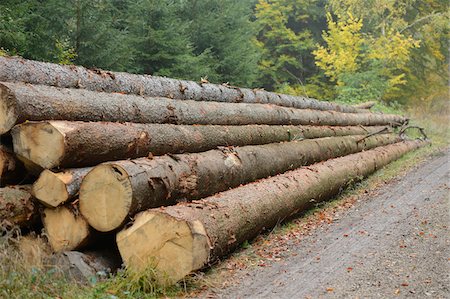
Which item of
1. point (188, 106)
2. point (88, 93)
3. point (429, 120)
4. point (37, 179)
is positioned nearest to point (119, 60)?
point (188, 106)

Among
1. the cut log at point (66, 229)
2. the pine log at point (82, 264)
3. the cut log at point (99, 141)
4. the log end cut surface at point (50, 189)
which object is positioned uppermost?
the cut log at point (99, 141)

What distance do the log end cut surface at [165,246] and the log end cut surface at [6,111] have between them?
72.9 inches

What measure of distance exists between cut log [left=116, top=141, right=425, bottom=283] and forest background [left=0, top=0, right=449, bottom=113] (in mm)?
5980

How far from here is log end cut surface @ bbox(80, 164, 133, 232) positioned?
198 inches

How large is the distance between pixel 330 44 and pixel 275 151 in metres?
20.1

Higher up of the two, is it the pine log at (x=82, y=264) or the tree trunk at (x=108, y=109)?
the tree trunk at (x=108, y=109)

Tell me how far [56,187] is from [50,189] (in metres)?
0.09

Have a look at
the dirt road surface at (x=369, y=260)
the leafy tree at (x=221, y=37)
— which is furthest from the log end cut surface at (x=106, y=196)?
the leafy tree at (x=221, y=37)

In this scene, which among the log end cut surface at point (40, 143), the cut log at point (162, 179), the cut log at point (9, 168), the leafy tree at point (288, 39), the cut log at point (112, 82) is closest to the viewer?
the cut log at point (162, 179)

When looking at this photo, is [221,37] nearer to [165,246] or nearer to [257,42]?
[257,42]

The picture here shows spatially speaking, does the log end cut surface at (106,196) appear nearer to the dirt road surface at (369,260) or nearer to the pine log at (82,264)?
the pine log at (82,264)

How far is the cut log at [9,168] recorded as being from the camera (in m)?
5.51

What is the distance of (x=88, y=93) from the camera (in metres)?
6.21

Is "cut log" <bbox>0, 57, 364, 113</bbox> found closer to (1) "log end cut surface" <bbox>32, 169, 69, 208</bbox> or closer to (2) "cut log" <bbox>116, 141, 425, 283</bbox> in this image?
(1) "log end cut surface" <bbox>32, 169, 69, 208</bbox>
